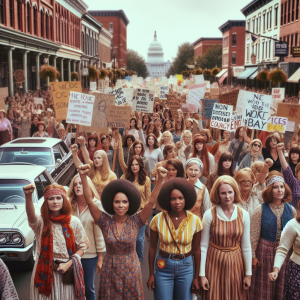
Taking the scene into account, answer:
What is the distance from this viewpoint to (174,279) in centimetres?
446

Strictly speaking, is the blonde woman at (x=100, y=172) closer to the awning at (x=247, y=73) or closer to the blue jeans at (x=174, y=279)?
the blue jeans at (x=174, y=279)

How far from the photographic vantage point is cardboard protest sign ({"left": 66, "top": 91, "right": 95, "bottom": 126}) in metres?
10.5

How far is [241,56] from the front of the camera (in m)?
81.8

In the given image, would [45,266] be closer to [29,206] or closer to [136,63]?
[29,206]

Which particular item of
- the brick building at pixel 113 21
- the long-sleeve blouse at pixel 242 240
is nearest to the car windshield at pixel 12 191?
the long-sleeve blouse at pixel 242 240

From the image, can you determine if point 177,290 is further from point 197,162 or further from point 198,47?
point 198,47

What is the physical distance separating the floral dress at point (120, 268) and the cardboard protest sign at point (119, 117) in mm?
7390

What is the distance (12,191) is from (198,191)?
2.92 meters

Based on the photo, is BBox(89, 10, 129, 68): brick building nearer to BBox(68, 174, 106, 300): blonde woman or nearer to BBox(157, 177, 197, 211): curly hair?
BBox(68, 174, 106, 300): blonde woman

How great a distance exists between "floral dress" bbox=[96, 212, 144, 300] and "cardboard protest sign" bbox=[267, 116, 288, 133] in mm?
7608

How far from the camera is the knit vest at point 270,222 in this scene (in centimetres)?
491

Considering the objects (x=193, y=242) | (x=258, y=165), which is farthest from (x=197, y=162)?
(x=193, y=242)

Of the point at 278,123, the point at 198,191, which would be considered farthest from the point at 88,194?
the point at 278,123

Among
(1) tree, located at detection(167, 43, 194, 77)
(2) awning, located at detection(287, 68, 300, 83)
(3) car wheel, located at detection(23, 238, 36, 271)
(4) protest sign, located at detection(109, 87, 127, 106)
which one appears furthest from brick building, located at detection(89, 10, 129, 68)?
(3) car wheel, located at detection(23, 238, 36, 271)
